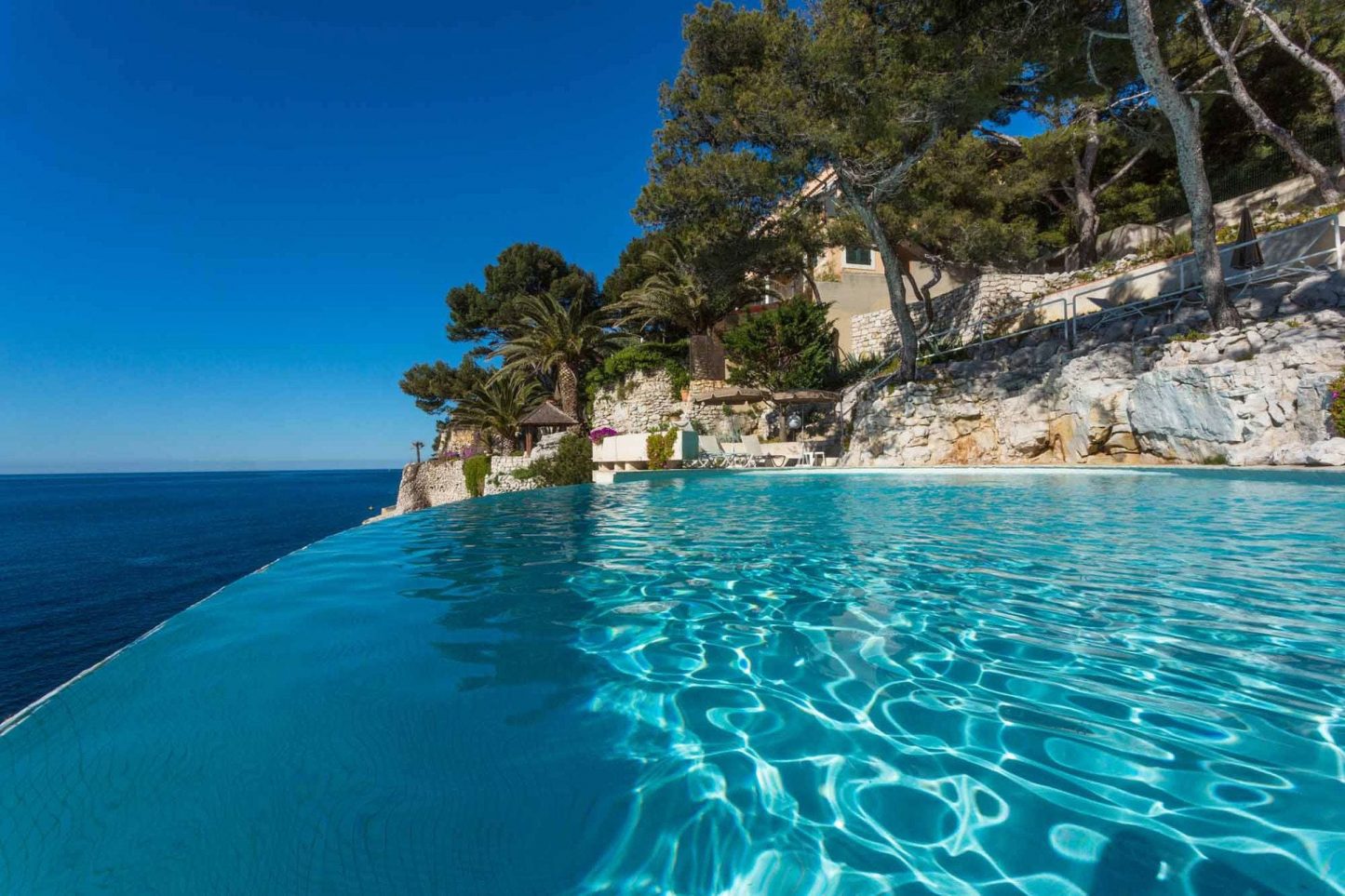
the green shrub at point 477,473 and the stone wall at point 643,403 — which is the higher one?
the stone wall at point 643,403

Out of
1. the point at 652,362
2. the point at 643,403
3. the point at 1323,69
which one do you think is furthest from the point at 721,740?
the point at 652,362

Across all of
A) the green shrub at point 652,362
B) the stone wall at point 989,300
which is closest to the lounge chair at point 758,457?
the green shrub at point 652,362

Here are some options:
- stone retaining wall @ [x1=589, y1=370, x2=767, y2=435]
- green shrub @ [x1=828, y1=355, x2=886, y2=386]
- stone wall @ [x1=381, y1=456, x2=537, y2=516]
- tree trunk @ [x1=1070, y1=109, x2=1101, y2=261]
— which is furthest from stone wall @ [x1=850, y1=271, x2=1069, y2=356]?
stone wall @ [x1=381, y1=456, x2=537, y2=516]

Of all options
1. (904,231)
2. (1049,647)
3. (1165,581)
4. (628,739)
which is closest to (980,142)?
(904,231)

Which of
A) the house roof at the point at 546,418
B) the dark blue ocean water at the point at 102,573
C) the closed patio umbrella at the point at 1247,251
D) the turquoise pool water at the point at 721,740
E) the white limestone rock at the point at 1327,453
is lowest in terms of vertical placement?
the dark blue ocean water at the point at 102,573

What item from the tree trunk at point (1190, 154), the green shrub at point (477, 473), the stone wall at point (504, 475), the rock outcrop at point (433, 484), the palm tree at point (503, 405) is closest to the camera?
the tree trunk at point (1190, 154)

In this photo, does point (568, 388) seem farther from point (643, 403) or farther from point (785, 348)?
point (785, 348)

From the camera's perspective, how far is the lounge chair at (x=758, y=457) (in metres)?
17.3

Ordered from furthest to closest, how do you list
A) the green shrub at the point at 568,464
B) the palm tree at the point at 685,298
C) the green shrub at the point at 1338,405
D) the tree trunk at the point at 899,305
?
A: 1. the palm tree at the point at 685,298
2. the green shrub at the point at 568,464
3. the tree trunk at the point at 899,305
4. the green shrub at the point at 1338,405

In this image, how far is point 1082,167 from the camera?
62.0ft

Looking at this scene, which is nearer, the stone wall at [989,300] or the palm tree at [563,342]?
the stone wall at [989,300]

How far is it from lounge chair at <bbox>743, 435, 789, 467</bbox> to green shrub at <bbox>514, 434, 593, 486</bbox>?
5.99 m

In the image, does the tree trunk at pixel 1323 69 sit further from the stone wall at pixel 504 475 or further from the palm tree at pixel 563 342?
the stone wall at pixel 504 475

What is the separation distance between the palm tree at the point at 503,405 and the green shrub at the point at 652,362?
4591 mm
